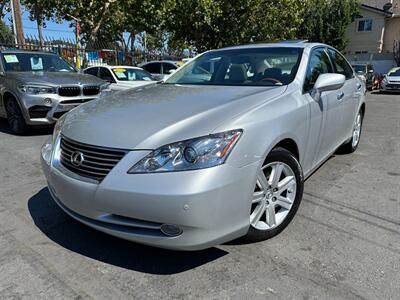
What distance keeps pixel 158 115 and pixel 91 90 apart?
495 cm

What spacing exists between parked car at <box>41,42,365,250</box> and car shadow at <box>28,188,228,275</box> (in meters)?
0.34

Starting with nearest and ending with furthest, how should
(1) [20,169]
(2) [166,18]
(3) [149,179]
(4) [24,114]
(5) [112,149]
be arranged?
1. (3) [149,179]
2. (5) [112,149]
3. (1) [20,169]
4. (4) [24,114]
5. (2) [166,18]

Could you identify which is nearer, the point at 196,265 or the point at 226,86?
the point at 196,265

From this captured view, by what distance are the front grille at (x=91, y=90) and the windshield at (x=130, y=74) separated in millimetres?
3580

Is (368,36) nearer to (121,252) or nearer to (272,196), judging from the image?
(272,196)

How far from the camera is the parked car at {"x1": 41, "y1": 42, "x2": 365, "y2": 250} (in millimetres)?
2301

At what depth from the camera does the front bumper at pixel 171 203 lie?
88.6 inches

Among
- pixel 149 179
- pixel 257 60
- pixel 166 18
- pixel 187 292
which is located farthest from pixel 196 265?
pixel 166 18

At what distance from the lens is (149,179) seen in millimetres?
2299

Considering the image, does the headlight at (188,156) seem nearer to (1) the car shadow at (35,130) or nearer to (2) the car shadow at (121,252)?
(2) the car shadow at (121,252)

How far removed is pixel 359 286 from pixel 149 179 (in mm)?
1524

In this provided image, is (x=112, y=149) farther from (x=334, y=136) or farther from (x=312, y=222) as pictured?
(x=334, y=136)

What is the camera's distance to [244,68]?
12.7ft

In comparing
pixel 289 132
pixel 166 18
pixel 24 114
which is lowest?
pixel 24 114
